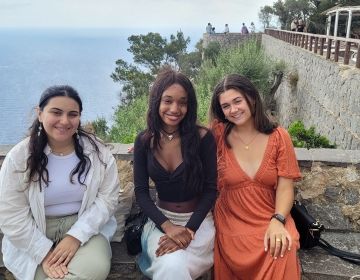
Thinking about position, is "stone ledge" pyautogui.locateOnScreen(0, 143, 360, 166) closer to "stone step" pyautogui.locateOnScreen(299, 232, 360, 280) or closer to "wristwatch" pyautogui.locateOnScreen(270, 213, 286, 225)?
"stone step" pyautogui.locateOnScreen(299, 232, 360, 280)

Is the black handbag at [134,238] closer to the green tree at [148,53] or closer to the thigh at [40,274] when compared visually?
the thigh at [40,274]

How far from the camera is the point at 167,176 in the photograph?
2.30 m

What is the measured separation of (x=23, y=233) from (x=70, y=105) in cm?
76

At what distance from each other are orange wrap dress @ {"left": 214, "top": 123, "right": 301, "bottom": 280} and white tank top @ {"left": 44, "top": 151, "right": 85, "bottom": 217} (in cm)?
88

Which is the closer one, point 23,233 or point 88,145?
point 23,233

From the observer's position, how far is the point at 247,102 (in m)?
2.45

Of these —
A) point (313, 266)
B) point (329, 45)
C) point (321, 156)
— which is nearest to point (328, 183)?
point (321, 156)

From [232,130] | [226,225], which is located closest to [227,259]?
[226,225]

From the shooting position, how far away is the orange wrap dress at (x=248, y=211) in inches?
84.0

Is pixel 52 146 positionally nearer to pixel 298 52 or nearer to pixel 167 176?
pixel 167 176

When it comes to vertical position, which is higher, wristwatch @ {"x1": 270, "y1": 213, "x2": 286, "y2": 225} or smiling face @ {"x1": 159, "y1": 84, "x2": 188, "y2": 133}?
smiling face @ {"x1": 159, "y1": 84, "x2": 188, "y2": 133}

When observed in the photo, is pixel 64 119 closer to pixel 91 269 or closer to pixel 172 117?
pixel 172 117

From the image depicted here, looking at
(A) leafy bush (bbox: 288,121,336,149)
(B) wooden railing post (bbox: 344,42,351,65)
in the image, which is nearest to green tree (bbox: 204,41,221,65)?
(B) wooden railing post (bbox: 344,42,351,65)

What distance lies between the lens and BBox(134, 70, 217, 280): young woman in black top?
220 centimetres
